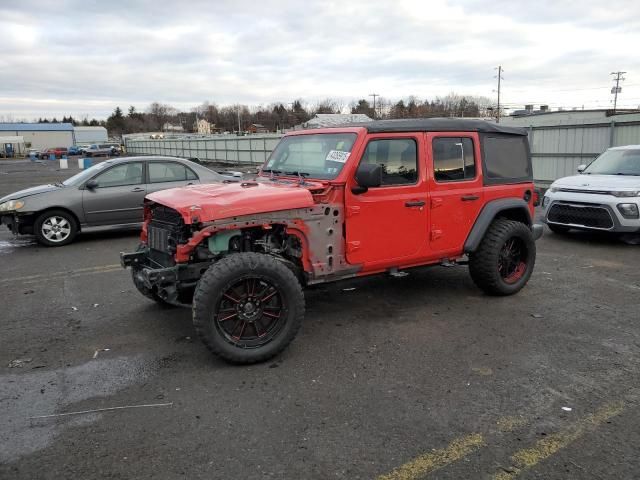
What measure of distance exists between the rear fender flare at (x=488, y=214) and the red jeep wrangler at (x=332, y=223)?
0.02 metres

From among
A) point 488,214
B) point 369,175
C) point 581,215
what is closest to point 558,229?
point 581,215

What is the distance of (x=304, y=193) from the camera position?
445 centimetres

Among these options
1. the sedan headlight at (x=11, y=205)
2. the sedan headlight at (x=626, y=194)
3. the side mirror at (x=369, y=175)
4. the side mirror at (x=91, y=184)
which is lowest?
the sedan headlight at (x=11, y=205)

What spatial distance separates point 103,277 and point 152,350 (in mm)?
2925

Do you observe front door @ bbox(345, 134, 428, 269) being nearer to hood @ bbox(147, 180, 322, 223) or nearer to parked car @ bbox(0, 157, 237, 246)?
hood @ bbox(147, 180, 322, 223)

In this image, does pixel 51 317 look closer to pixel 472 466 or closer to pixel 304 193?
pixel 304 193

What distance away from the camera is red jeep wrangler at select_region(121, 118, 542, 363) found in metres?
4.14

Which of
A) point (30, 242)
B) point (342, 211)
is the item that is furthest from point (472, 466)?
point (30, 242)

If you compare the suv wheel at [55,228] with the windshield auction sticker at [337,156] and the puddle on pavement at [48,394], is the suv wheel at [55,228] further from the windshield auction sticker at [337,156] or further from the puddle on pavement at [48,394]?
the windshield auction sticker at [337,156]

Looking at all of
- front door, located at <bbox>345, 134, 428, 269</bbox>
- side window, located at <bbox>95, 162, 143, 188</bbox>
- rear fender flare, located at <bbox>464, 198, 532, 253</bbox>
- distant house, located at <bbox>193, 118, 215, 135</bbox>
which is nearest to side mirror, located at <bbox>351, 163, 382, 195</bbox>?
front door, located at <bbox>345, 134, 428, 269</bbox>

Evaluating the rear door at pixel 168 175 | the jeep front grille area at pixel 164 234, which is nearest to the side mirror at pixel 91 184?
the rear door at pixel 168 175

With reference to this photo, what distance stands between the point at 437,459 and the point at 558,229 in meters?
7.95

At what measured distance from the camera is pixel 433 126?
528cm

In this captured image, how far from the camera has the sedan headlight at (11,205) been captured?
29.4 ft
